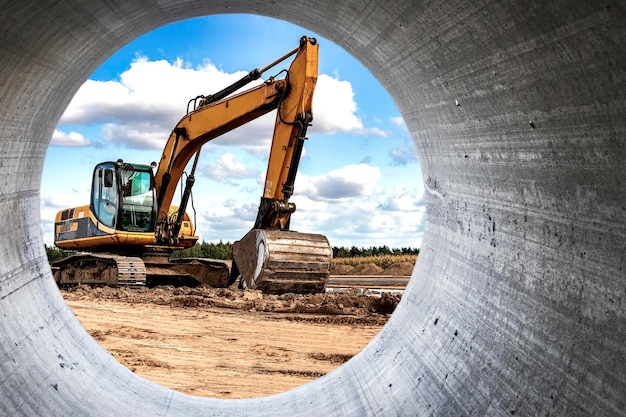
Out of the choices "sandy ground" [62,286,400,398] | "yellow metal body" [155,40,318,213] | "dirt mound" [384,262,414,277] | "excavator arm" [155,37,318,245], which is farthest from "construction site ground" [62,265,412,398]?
"dirt mound" [384,262,414,277]

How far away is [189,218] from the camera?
15.2 metres

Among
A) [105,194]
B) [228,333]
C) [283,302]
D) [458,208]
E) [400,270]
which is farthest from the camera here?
[400,270]

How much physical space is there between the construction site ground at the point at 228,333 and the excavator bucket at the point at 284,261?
225mm

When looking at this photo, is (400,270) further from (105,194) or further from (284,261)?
(284,261)

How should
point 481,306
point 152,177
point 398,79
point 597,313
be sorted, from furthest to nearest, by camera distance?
point 152,177, point 398,79, point 481,306, point 597,313

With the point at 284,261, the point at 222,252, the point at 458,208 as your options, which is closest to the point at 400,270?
the point at 222,252

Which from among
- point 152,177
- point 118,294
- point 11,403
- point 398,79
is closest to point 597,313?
point 398,79

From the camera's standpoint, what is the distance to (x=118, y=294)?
38.0ft

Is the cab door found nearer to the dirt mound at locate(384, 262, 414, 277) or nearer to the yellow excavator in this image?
the yellow excavator

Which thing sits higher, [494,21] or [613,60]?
[494,21]

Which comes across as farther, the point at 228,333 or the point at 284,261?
the point at 284,261

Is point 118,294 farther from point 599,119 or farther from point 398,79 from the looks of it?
point 599,119

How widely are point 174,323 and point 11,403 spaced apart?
7128 millimetres

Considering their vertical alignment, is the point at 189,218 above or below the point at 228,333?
above
